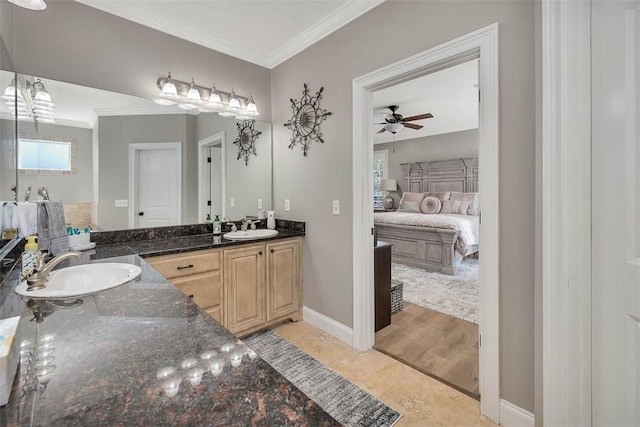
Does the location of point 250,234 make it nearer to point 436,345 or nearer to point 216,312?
point 216,312

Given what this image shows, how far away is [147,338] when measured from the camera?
741mm

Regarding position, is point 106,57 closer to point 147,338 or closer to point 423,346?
point 147,338

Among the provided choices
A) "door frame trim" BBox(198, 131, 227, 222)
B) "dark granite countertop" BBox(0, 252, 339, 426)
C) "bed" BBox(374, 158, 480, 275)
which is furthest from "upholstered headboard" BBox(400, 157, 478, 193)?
"dark granite countertop" BBox(0, 252, 339, 426)

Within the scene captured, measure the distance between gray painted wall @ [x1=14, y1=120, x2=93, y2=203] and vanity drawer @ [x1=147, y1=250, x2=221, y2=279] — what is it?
80 cm

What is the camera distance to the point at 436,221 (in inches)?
176

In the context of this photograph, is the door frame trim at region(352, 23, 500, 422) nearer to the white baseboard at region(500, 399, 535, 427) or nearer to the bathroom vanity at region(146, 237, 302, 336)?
the white baseboard at region(500, 399, 535, 427)

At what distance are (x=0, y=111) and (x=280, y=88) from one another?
2134 mm

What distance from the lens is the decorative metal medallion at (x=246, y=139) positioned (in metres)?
2.94

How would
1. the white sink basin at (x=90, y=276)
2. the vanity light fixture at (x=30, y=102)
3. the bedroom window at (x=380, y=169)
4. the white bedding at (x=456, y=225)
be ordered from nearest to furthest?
1. the white sink basin at (x=90, y=276)
2. the vanity light fixture at (x=30, y=102)
3. the white bedding at (x=456, y=225)
4. the bedroom window at (x=380, y=169)

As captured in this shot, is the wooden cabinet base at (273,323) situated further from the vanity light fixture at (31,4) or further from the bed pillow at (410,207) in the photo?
the bed pillow at (410,207)

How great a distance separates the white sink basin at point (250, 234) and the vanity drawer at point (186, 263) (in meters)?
0.28

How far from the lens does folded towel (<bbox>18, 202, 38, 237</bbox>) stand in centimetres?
150

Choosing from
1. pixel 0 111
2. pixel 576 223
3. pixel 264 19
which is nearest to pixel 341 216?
pixel 576 223

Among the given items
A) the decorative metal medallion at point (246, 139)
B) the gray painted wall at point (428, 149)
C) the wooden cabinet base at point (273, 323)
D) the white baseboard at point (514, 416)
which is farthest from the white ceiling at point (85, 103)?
the gray painted wall at point (428, 149)
